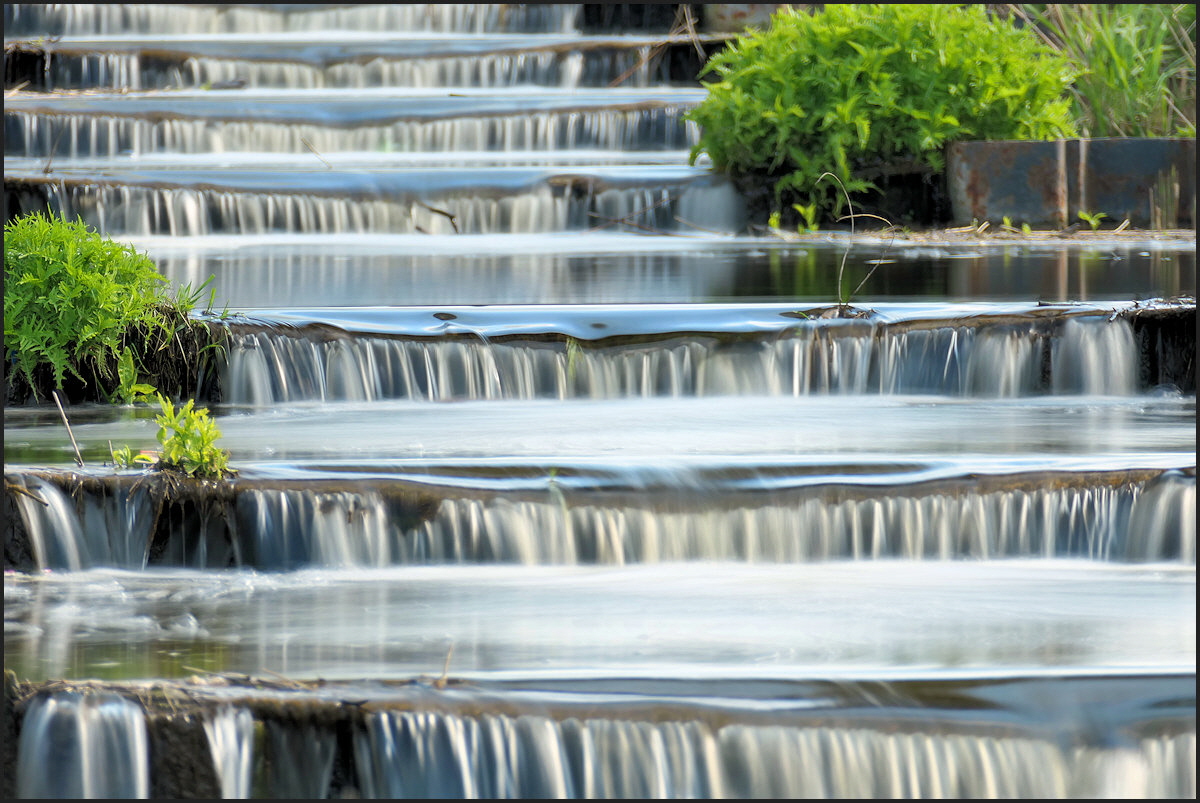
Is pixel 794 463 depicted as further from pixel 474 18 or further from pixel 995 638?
pixel 474 18

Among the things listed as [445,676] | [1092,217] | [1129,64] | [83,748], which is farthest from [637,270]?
[1129,64]

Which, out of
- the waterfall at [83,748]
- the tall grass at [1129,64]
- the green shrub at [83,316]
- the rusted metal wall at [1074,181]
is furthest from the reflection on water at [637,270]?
the waterfall at [83,748]

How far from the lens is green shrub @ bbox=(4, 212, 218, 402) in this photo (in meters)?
4.47

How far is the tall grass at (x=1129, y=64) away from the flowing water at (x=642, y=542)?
2.89 metres

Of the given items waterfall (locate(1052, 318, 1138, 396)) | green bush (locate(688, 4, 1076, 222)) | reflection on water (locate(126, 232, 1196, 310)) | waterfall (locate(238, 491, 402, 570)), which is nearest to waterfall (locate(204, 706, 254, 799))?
waterfall (locate(238, 491, 402, 570))

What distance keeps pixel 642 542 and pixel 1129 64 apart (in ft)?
23.3

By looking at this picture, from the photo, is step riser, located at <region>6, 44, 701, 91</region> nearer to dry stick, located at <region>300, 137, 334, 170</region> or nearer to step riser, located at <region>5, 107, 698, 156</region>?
step riser, located at <region>5, 107, 698, 156</region>

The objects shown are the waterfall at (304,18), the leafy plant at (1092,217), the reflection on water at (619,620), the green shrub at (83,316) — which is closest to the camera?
the reflection on water at (619,620)

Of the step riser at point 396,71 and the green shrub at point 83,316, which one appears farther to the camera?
the step riser at point 396,71

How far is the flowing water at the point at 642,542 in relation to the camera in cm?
260

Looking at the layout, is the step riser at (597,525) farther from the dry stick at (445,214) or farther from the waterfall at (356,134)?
the waterfall at (356,134)

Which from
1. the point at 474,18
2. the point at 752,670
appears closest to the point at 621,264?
the point at 752,670

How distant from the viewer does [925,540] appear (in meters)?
3.59

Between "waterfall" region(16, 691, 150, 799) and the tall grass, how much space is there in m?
7.43
